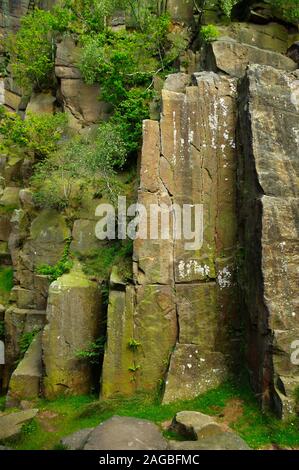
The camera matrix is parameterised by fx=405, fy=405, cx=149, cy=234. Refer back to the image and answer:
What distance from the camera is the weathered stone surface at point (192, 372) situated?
1193cm

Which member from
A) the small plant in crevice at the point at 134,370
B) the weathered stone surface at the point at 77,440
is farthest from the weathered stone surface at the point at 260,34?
the weathered stone surface at the point at 77,440

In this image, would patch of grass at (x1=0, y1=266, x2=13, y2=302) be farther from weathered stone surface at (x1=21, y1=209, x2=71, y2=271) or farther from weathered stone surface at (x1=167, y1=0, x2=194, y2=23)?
weathered stone surface at (x1=167, y1=0, x2=194, y2=23)

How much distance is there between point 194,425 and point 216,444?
0.88 metres

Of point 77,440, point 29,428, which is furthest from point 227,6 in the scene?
point 29,428

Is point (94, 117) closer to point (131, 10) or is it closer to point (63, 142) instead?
point (63, 142)

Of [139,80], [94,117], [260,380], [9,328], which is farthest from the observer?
[94,117]

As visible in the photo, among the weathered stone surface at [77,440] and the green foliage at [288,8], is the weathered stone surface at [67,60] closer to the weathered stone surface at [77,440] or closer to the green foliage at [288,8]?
the green foliage at [288,8]

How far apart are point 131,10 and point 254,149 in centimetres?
1446

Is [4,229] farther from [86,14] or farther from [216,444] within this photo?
[216,444]

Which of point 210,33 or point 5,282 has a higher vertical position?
point 210,33

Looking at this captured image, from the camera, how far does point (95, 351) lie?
528 inches

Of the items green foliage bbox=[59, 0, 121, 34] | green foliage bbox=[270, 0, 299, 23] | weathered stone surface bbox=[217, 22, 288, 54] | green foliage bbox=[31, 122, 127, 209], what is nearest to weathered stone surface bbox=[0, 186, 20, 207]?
green foliage bbox=[31, 122, 127, 209]
